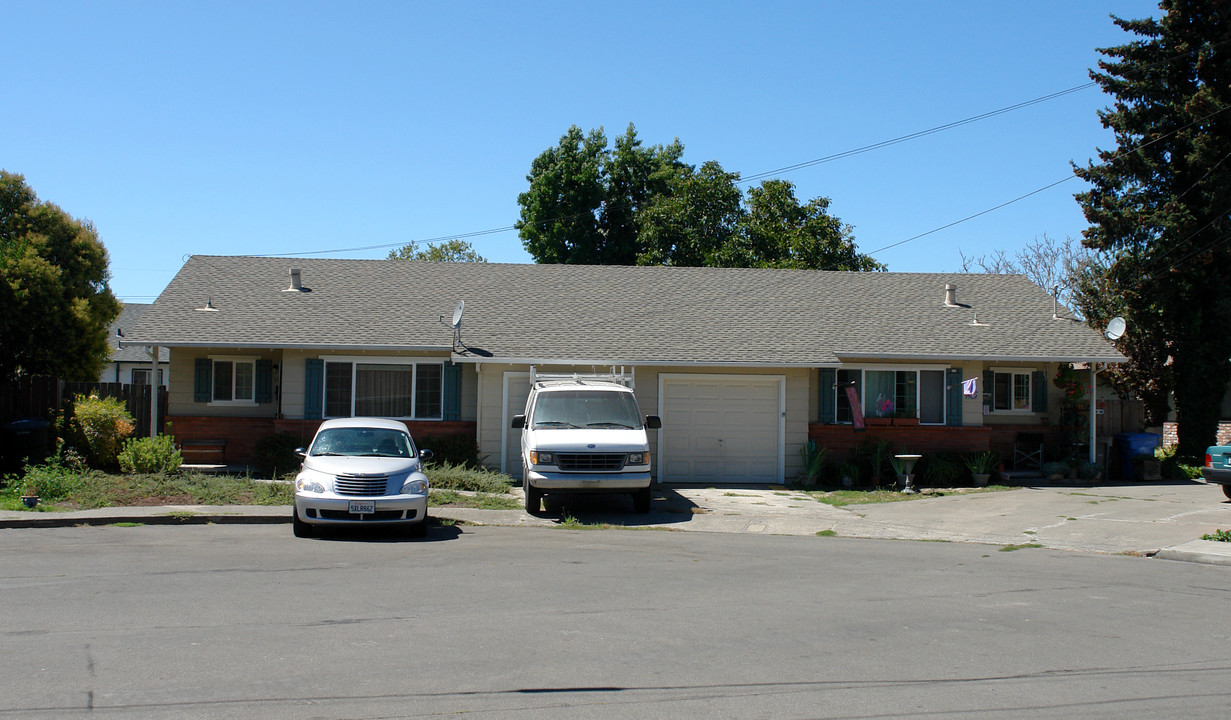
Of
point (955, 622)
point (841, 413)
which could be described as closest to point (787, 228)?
point (841, 413)

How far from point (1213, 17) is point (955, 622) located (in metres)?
22.5

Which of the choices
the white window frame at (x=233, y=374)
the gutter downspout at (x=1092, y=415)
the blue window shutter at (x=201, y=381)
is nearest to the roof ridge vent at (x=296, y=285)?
the white window frame at (x=233, y=374)

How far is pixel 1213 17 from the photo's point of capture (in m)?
24.1

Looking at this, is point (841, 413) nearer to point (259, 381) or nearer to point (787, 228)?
point (259, 381)

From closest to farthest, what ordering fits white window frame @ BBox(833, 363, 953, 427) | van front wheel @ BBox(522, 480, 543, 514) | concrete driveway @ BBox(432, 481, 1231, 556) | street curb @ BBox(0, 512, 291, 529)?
1. street curb @ BBox(0, 512, 291, 529)
2. concrete driveway @ BBox(432, 481, 1231, 556)
3. van front wheel @ BBox(522, 480, 543, 514)
4. white window frame @ BBox(833, 363, 953, 427)

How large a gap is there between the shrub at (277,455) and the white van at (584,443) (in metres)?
5.89

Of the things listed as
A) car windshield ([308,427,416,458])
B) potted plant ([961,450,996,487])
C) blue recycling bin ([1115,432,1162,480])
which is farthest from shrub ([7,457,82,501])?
blue recycling bin ([1115,432,1162,480])

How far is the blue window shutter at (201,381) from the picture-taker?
814 inches

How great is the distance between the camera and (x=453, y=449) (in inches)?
778

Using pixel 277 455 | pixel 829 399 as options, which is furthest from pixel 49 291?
pixel 829 399

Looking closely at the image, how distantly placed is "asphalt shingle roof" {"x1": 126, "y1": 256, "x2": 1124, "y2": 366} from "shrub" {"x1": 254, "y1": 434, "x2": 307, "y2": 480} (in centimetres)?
195

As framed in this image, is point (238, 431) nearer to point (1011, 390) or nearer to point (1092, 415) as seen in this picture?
point (1011, 390)

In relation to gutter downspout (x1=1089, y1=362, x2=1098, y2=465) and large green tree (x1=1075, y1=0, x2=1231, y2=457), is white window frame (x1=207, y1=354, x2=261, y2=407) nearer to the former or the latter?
gutter downspout (x1=1089, y1=362, x2=1098, y2=465)

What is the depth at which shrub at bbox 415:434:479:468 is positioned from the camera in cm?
1966
